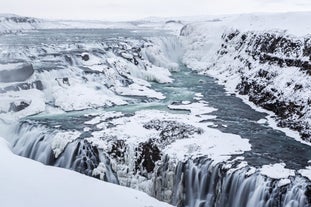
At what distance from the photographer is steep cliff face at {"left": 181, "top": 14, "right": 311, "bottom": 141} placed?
20923mm

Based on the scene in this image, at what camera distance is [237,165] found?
14.8 m

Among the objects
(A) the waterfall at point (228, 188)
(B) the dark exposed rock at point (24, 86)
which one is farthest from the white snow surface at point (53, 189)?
(B) the dark exposed rock at point (24, 86)

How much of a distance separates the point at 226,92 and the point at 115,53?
12.7 meters

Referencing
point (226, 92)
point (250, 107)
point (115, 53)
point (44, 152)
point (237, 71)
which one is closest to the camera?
point (44, 152)

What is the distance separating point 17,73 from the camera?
1007 inches

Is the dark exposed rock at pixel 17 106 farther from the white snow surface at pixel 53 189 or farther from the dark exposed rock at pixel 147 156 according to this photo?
the dark exposed rock at pixel 147 156

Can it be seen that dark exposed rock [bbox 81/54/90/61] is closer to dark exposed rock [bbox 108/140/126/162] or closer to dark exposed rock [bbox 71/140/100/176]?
dark exposed rock [bbox 71/140/100/176]

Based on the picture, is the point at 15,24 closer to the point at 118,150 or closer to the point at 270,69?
the point at 270,69

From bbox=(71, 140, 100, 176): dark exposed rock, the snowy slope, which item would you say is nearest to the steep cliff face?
bbox=(71, 140, 100, 176): dark exposed rock

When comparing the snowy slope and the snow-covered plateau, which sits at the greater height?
the snow-covered plateau

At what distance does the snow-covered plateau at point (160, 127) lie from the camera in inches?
547

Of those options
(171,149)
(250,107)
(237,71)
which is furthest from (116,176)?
(237,71)

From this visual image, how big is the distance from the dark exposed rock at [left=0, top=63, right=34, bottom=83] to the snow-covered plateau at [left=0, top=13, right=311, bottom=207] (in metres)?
0.06

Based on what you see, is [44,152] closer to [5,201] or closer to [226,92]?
[5,201]
